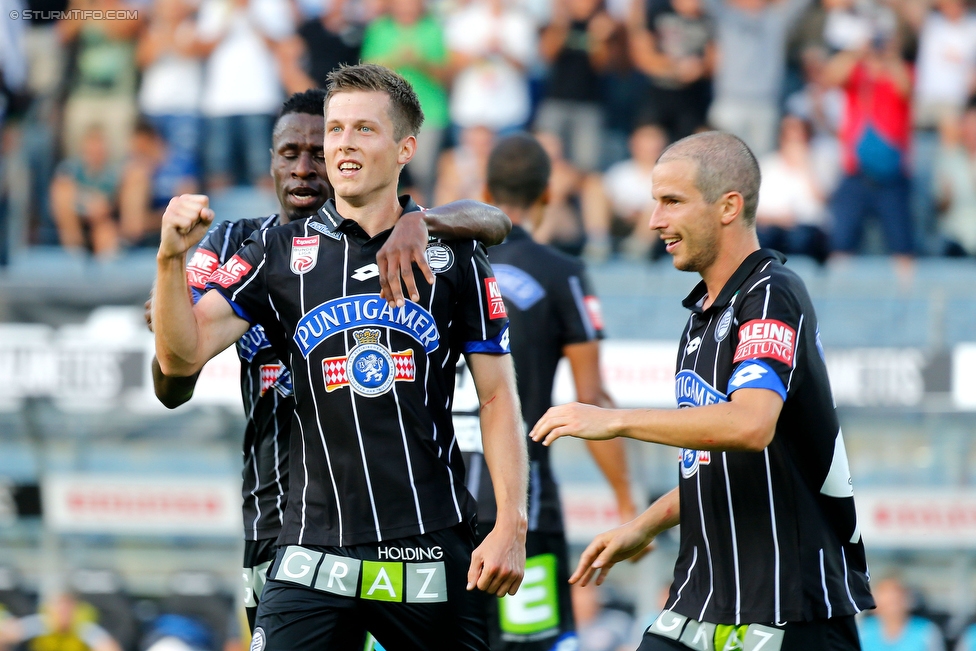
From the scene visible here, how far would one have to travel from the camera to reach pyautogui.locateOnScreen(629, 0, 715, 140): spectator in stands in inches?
457

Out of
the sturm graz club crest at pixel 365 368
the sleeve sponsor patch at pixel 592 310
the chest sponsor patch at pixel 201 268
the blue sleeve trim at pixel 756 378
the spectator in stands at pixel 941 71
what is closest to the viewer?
the blue sleeve trim at pixel 756 378

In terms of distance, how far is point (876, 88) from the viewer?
36.6ft

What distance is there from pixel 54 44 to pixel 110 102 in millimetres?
1151

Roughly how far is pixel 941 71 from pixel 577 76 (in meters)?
3.52

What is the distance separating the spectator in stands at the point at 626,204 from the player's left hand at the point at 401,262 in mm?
7301

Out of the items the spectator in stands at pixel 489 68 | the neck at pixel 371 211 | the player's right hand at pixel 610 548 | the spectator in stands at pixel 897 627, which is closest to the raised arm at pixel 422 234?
the neck at pixel 371 211

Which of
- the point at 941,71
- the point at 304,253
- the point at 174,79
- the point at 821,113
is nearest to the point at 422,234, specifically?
the point at 304,253

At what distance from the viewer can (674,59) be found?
463 inches

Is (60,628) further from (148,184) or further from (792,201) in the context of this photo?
(792,201)

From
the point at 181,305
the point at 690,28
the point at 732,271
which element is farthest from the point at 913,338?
the point at 181,305

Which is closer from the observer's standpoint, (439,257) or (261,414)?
(439,257)

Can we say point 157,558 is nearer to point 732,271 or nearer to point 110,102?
point 110,102

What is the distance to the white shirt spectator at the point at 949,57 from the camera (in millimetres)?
11531

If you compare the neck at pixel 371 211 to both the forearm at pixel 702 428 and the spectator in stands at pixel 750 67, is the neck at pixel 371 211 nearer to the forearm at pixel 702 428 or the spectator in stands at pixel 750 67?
the forearm at pixel 702 428
